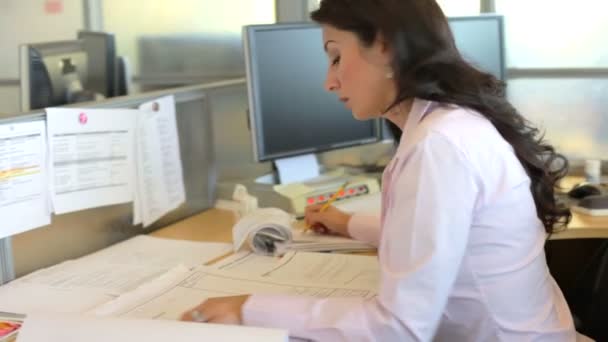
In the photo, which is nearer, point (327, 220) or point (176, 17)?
point (327, 220)

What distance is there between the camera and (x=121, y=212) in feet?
6.05

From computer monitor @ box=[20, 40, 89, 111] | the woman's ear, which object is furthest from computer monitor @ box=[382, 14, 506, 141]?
the woman's ear

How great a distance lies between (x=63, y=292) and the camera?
58.6 inches

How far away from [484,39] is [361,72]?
124 cm

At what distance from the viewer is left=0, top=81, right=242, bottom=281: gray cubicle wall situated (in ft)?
5.31

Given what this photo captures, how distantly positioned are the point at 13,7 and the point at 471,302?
306 centimetres

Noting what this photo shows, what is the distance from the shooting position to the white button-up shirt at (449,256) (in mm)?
1066

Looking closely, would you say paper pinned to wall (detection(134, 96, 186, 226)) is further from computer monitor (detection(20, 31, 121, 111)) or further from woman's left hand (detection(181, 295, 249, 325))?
woman's left hand (detection(181, 295, 249, 325))

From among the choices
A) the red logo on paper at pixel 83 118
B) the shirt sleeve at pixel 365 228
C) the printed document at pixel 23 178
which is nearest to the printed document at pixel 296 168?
the shirt sleeve at pixel 365 228

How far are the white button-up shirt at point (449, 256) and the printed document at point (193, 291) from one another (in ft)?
0.71

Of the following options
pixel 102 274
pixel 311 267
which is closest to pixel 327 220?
pixel 311 267

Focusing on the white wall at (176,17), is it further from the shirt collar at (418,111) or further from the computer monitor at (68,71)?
the shirt collar at (418,111)

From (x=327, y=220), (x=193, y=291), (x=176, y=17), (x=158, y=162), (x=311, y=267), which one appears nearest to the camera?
(x=193, y=291)

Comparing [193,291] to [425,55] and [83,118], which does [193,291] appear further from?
[425,55]
